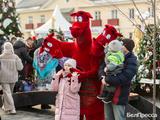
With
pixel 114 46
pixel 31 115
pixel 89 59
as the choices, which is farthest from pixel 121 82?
pixel 31 115

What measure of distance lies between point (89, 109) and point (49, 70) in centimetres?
405

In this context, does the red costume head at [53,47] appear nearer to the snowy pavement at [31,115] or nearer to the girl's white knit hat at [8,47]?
the girl's white knit hat at [8,47]

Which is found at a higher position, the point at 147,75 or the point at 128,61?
the point at 128,61

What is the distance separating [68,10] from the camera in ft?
199

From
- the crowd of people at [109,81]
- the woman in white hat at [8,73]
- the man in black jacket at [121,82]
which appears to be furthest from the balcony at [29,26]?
the man in black jacket at [121,82]

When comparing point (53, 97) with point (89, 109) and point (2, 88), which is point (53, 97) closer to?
point (2, 88)

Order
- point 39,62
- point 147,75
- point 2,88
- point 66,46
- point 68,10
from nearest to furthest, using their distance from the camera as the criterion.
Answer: point 66,46 < point 2,88 < point 39,62 < point 147,75 < point 68,10

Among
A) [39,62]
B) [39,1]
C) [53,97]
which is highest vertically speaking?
[39,1]

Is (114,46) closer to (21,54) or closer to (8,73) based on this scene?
(8,73)

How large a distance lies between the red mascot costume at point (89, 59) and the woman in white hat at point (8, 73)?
2.57m

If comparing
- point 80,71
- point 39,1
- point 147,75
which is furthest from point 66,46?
point 39,1

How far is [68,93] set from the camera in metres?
6.38

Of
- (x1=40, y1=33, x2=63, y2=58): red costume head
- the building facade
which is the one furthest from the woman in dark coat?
the building facade

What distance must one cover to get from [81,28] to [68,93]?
38.0 inches
